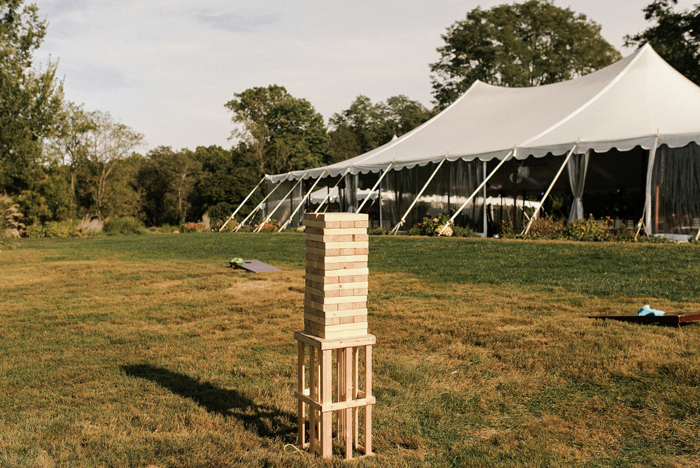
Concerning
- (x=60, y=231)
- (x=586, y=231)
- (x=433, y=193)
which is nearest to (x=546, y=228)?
(x=586, y=231)

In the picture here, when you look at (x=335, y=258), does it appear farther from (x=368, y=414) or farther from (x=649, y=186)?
(x=649, y=186)

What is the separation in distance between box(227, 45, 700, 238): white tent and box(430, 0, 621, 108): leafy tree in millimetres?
18183

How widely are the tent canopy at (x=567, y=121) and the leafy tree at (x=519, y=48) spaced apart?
18.3 meters

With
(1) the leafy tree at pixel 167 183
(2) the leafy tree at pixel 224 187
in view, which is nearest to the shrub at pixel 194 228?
(2) the leafy tree at pixel 224 187

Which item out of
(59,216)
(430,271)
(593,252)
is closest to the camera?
(430,271)

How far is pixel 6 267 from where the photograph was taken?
11.7 meters

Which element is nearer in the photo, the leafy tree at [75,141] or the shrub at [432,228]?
the shrub at [432,228]

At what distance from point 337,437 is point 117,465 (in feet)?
3.92

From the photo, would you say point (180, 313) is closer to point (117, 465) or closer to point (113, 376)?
point (113, 376)

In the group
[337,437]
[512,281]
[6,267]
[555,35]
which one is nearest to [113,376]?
[337,437]

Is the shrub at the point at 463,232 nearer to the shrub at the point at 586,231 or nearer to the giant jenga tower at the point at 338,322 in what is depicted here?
the shrub at the point at 586,231

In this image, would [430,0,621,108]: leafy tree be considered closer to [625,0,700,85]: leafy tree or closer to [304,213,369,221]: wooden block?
[625,0,700,85]: leafy tree

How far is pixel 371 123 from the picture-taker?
57.3 meters

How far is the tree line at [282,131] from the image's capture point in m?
29.3
